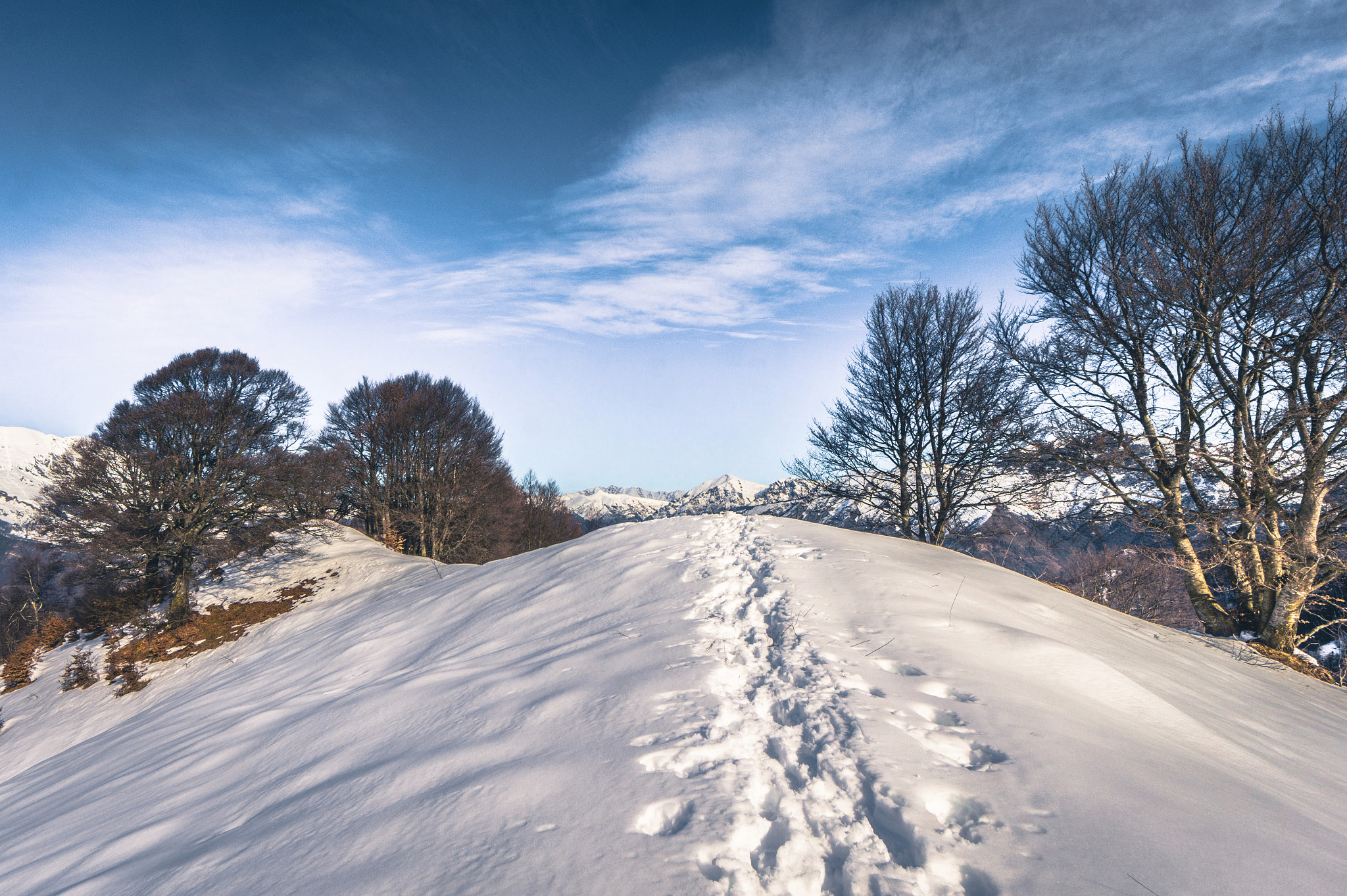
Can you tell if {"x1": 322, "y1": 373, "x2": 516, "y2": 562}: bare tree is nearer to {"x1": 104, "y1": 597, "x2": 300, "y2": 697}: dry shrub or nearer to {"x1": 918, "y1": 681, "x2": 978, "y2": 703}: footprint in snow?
{"x1": 104, "y1": 597, "x2": 300, "y2": 697}: dry shrub

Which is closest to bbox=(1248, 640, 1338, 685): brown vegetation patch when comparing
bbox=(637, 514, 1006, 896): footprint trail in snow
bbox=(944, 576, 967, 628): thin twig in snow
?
bbox=(944, 576, 967, 628): thin twig in snow

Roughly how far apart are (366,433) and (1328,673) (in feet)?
96.6

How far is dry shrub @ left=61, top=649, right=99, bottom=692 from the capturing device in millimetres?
14406

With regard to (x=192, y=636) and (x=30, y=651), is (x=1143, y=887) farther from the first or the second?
(x=30, y=651)

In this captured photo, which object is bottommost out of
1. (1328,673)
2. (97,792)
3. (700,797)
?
(97,792)

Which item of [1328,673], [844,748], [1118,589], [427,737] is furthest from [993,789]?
[1118,589]

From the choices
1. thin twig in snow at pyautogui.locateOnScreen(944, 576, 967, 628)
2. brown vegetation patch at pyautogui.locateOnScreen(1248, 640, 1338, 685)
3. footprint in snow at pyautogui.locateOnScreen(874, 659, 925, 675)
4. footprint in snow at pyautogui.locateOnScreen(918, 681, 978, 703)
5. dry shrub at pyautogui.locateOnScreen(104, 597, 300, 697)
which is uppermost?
thin twig in snow at pyautogui.locateOnScreen(944, 576, 967, 628)

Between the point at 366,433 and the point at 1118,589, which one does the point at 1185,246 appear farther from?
the point at 366,433

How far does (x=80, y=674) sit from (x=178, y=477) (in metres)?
6.17

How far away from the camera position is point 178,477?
15.6 meters

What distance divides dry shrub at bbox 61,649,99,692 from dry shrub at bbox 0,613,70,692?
1.80 meters

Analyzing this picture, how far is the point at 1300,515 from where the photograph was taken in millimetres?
7258

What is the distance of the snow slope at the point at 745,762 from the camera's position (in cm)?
192

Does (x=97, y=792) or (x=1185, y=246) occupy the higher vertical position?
(x=1185, y=246)
